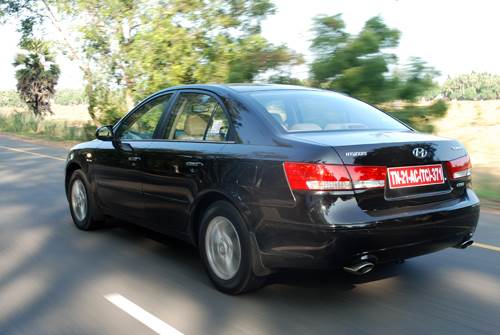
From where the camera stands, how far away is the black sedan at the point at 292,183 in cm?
393

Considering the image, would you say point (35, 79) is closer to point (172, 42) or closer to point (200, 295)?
point (172, 42)

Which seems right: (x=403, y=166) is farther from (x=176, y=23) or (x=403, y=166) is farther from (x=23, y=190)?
(x=176, y=23)

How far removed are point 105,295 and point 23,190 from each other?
6.33 meters

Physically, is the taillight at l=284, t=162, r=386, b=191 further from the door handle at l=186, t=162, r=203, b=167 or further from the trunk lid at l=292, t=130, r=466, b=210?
the door handle at l=186, t=162, r=203, b=167

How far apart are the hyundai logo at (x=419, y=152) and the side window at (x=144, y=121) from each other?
2.46m

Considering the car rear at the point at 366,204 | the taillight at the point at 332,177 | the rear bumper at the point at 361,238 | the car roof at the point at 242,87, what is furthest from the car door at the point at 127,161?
the taillight at the point at 332,177

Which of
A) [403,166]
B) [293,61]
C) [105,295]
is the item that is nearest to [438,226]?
[403,166]

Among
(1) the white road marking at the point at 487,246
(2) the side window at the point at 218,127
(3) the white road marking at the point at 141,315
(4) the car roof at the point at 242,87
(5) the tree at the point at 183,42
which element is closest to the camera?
(3) the white road marking at the point at 141,315

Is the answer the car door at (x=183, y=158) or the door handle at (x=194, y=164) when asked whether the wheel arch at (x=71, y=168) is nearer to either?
the car door at (x=183, y=158)

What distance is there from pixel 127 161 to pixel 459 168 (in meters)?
3.09

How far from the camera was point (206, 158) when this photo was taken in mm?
4809

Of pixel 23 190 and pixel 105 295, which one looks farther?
pixel 23 190

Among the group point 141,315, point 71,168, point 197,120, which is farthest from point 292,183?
point 71,168

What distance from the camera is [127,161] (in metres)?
5.99
